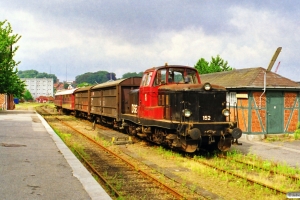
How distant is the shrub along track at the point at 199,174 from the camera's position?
7438 mm

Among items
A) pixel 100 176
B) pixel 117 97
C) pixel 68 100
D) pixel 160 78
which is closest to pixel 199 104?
pixel 160 78

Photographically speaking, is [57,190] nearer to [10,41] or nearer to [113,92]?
[113,92]

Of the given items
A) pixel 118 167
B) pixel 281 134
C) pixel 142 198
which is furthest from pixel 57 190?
pixel 281 134

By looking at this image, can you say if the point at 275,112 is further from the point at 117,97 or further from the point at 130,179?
the point at 130,179

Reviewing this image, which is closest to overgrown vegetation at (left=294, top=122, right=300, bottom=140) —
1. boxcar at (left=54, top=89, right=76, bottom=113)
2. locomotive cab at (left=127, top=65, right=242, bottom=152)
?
locomotive cab at (left=127, top=65, right=242, bottom=152)

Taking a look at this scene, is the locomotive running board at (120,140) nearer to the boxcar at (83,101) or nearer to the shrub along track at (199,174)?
the shrub along track at (199,174)

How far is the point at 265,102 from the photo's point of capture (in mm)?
16828

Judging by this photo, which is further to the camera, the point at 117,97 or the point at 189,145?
the point at 117,97

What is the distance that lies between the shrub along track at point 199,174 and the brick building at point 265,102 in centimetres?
613

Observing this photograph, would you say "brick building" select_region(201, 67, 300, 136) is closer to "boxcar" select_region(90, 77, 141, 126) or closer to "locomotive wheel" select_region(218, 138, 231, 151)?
"boxcar" select_region(90, 77, 141, 126)

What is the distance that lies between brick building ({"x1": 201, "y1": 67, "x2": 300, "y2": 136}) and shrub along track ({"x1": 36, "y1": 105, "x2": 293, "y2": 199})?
6132mm

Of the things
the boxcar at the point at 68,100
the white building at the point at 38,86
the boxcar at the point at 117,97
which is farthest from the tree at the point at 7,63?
the white building at the point at 38,86

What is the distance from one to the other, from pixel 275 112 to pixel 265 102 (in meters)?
0.89

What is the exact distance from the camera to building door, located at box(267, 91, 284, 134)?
55.7 feet
